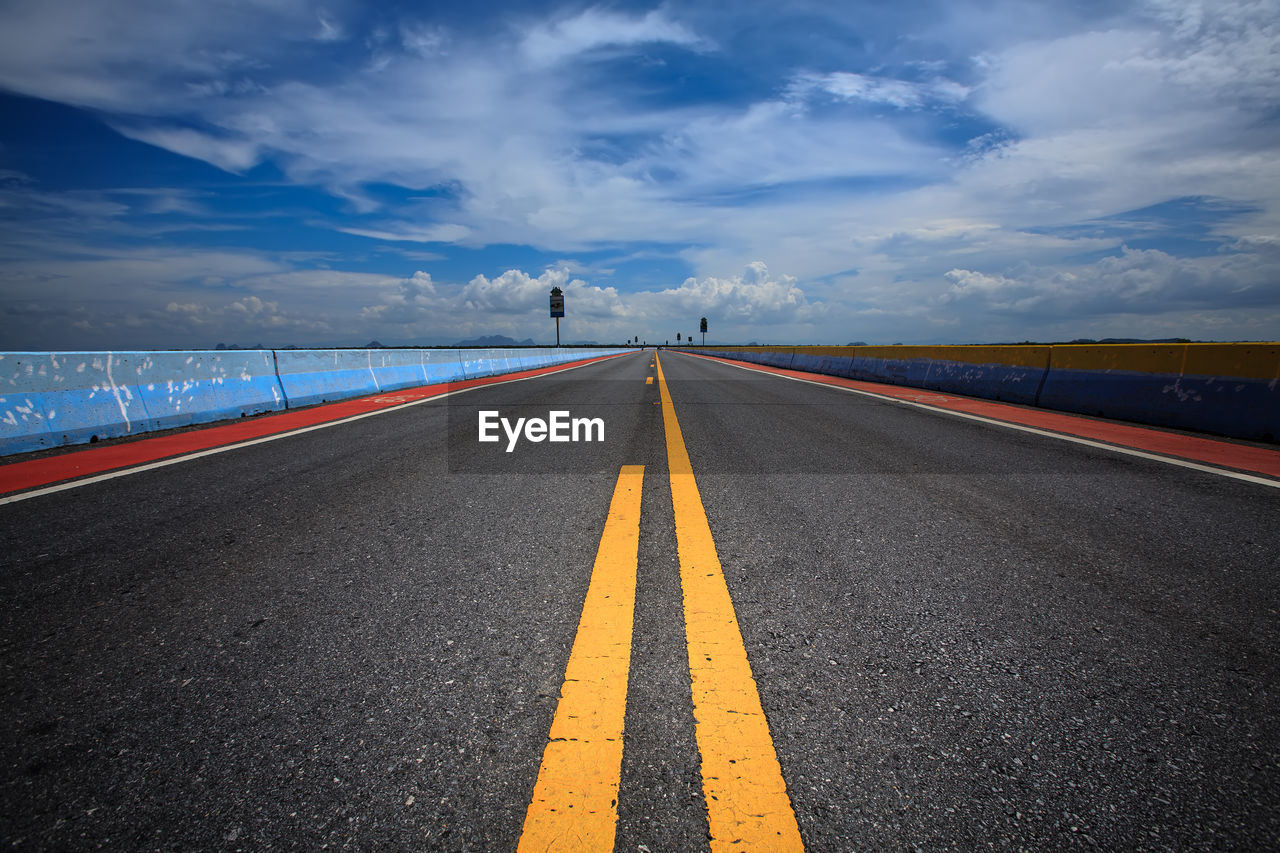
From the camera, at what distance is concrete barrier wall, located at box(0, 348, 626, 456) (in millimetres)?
5320

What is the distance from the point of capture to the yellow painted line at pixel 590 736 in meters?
1.11

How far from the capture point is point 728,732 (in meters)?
1.39

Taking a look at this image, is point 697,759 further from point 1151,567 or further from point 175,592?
point 1151,567

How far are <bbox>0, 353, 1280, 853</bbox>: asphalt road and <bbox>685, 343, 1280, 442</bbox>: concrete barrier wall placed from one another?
3.44 meters

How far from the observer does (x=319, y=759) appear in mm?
1321

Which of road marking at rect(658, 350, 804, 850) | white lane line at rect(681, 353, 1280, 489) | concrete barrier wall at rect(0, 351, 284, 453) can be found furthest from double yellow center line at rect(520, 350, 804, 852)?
concrete barrier wall at rect(0, 351, 284, 453)

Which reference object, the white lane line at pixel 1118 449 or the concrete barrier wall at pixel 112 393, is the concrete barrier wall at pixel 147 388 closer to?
the concrete barrier wall at pixel 112 393

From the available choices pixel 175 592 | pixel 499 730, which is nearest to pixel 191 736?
pixel 499 730

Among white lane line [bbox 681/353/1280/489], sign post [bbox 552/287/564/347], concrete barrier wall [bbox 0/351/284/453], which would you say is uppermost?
sign post [bbox 552/287/564/347]

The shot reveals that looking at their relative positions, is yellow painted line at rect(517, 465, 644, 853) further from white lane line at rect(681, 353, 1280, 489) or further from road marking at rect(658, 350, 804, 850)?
white lane line at rect(681, 353, 1280, 489)

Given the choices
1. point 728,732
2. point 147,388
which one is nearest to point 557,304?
point 147,388

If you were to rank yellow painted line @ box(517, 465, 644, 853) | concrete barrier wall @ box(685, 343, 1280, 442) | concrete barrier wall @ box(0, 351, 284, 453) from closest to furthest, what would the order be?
yellow painted line @ box(517, 465, 644, 853) → concrete barrier wall @ box(0, 351, 284, 453) → concrete barrier wall @ box(685, 343, 1280, 442)

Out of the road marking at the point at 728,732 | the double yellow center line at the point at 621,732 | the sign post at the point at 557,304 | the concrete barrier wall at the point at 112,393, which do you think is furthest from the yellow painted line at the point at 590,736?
the sign post at the point at 557,304

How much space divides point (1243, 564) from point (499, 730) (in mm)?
3296
